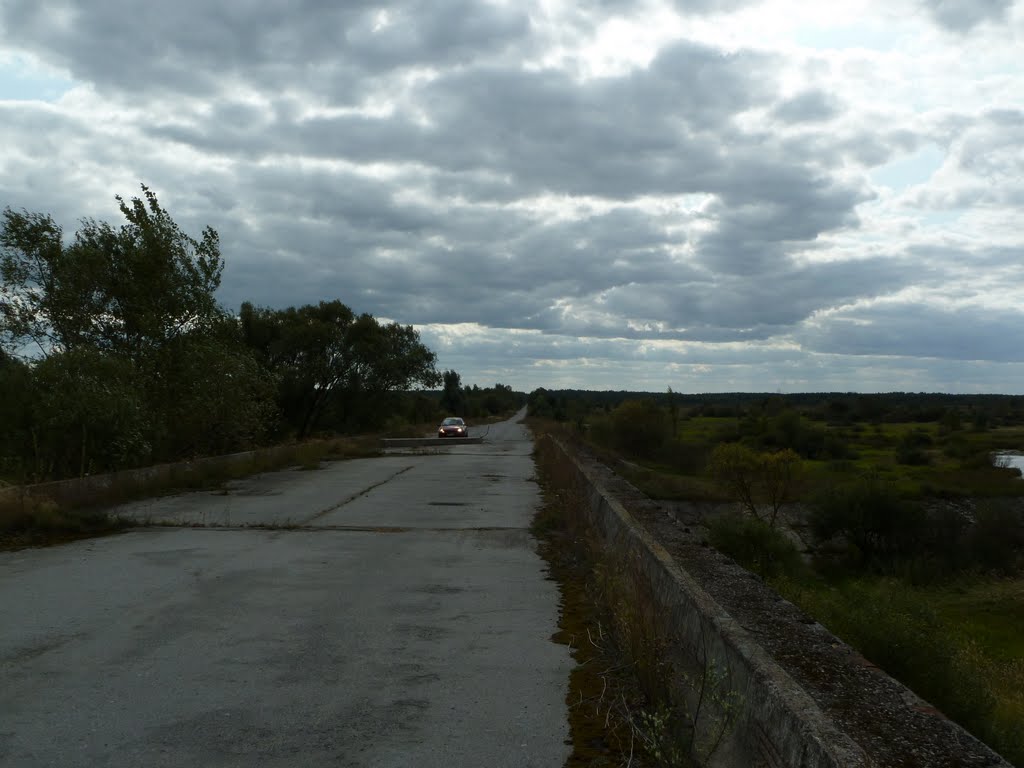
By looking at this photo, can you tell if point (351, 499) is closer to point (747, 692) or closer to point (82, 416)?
point (82, 416)

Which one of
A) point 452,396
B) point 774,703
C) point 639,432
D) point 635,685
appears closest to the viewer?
point 774,703

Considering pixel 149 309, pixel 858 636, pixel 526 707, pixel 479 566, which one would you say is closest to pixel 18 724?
pixel 526 707

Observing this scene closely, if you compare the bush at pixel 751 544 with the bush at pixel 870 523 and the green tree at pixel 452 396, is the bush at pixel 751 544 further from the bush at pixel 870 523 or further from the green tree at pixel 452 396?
the green tree at pixel 452 396

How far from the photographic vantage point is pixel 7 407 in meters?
14.8

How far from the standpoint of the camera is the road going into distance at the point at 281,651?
4.51 metres

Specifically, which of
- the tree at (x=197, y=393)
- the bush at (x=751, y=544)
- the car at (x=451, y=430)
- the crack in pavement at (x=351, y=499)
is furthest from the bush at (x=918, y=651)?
the car at (x=451, y=430)

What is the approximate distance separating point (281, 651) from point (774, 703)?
12.5ft

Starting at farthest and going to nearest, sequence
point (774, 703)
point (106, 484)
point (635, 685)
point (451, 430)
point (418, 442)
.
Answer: point (451, 430)
point (418, 442)
point (106, 484)
point (635, 685)
point (774, 703)

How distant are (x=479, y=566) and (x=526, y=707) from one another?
4.81 meters

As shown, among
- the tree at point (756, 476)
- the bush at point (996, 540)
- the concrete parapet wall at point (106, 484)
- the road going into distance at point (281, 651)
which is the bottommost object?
the bush at point (996, 540)

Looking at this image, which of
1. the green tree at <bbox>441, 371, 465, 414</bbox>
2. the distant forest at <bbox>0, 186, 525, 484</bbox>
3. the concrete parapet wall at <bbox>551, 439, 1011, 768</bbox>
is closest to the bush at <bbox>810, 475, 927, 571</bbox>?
the distant forest at <bbox>0, 186, 525, 484</bbox>

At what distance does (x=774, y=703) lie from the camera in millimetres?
3666

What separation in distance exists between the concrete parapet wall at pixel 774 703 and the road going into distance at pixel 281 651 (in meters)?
0.83

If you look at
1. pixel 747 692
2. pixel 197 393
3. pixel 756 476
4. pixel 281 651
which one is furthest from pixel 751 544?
Answer: pixel 756 476
